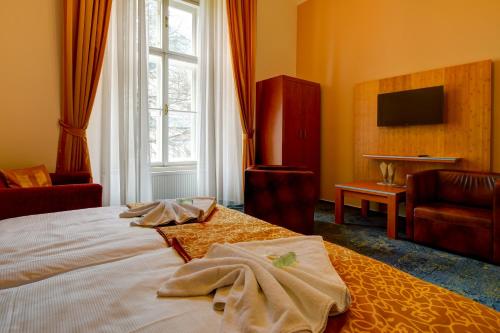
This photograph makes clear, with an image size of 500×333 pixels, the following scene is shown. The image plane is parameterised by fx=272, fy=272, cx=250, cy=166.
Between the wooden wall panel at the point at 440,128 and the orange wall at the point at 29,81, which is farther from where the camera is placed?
the wooden wall panel at the point at 440,128

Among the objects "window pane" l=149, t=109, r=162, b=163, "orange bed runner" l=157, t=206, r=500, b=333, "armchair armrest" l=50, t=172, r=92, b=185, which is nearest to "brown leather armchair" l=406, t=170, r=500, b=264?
"orange bed runner" l=157, t=206, r=500, b=333

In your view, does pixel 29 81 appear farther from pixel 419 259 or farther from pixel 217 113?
pixel 419 259

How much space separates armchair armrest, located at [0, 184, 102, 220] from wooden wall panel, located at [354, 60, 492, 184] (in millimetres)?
3539

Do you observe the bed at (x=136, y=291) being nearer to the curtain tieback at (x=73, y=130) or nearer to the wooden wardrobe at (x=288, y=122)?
the curtain tieback at (x=73, y=130)

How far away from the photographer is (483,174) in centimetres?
286

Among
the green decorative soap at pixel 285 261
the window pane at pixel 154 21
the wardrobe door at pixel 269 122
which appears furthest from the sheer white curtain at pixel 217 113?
the green decorative soap at pixel 285 261

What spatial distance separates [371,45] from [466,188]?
235cm

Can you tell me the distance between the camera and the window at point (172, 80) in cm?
363

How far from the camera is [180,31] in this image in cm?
383

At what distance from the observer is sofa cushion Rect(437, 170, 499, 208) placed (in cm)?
279

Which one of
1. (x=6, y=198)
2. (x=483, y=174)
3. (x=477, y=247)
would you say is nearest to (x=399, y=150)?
(x=483, y=174)

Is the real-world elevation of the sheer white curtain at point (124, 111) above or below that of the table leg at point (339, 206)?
above

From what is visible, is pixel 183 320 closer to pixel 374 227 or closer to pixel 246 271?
pixel 246 271

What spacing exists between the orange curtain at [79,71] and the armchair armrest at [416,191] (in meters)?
3.44
